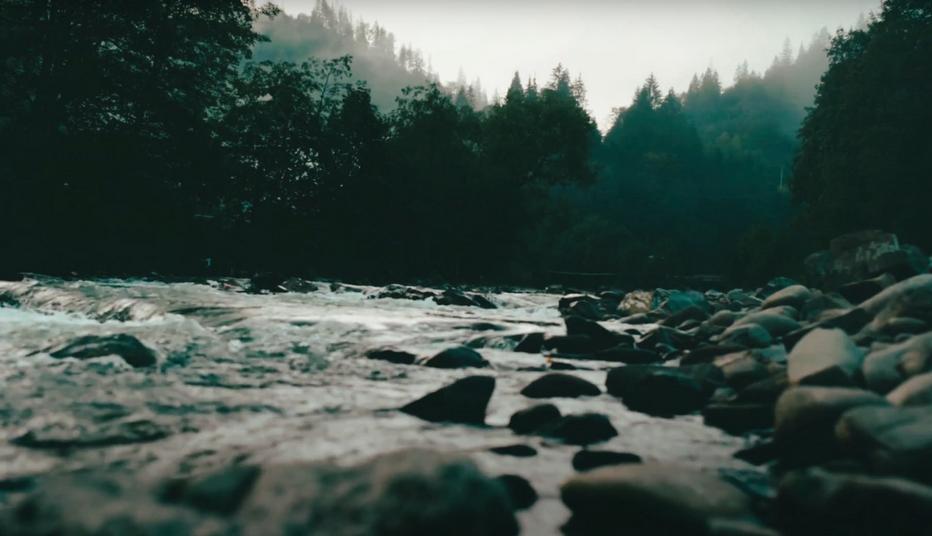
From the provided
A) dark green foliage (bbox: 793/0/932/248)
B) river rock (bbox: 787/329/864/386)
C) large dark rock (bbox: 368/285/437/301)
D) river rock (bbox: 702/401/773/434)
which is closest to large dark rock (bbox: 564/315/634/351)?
river rock (bbox: 787/329/864/386)

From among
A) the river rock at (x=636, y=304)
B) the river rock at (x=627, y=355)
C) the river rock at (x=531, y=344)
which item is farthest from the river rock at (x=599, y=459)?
the river rock at (x=636, y=304)

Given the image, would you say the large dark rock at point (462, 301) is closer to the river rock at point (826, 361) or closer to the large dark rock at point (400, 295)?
the large dark rock at point (400, 295)

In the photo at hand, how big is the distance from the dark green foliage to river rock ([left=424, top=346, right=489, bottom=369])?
30.0 metres

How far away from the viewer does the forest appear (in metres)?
22.3

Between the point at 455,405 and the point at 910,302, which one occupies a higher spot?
the point at 910,302

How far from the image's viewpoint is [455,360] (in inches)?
225

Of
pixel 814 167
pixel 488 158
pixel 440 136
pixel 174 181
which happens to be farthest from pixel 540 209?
pixel 174 181

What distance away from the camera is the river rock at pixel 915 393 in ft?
8.89

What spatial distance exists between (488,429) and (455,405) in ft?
1.04

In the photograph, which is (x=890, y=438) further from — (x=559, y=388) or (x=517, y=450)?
(x=559, y=388)

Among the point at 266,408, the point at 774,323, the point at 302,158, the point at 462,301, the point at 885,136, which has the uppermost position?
the point at 885,136

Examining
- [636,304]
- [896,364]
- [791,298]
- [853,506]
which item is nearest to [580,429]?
[853,506]

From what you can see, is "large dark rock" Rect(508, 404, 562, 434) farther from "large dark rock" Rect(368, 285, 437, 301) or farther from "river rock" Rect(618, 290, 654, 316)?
"large dark rock" Rect(368, 285, 437, 301)

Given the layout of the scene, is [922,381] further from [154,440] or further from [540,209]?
[540,209]
